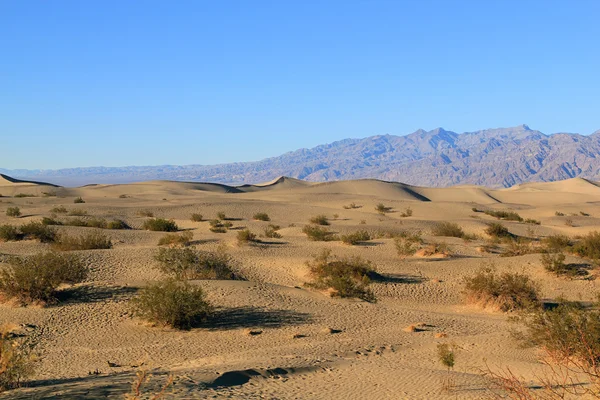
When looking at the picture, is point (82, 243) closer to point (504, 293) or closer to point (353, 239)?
point (353, 239)

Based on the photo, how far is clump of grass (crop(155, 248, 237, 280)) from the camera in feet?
61.9

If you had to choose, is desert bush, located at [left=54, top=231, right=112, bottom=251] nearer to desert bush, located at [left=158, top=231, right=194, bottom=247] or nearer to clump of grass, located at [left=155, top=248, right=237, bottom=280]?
desert bush, located at [left=158, top=231, right=194, bottom=247]

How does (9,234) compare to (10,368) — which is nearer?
(10,368)

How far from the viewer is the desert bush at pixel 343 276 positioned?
1817 centimetres

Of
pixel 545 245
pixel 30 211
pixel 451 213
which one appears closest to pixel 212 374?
pixel 545 245

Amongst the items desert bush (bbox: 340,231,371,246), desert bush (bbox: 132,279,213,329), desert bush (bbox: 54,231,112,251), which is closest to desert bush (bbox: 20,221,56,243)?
desert bush (bbox: 54,231,112,251)

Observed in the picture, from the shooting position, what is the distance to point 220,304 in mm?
15797

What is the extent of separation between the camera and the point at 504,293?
59.3 ft

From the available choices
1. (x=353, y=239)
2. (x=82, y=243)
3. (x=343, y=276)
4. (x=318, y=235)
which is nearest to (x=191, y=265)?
(x=343, y=276)

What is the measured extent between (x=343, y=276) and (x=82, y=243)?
10.7 meters

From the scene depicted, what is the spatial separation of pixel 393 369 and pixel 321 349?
192cm

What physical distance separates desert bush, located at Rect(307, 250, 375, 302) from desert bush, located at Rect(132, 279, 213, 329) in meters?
5.11

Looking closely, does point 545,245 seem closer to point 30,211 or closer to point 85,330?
point 85,330

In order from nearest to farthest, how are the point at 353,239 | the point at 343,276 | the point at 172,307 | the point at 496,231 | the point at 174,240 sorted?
the point at 172,307
the point at 343,276
the point at 174,240
the point at 353,239
the point at 496,231
